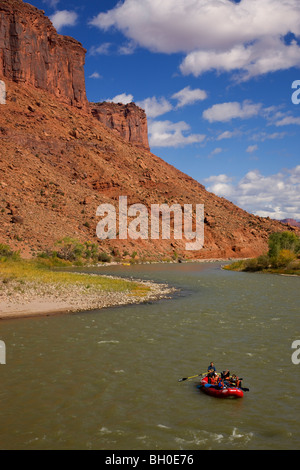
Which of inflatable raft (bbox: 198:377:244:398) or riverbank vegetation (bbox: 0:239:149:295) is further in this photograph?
riverbank vegetation (bbox: 0:239:149:295)

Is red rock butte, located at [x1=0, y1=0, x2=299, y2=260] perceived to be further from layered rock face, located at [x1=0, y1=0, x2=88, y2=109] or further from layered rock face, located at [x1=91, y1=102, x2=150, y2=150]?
layered rock face, located at [x1=91, y1=102, x2=150, y2=150]

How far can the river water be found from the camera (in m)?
9.52

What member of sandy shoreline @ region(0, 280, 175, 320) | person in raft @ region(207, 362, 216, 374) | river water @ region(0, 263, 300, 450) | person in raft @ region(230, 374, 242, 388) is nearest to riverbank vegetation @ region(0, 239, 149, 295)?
sandy shoreline @ region(0, 280, 175, 320)

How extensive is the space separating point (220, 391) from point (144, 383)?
2497 mm

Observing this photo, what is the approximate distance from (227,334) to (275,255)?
45.8m

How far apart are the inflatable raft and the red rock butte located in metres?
55.7

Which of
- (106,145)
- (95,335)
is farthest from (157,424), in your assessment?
(106,145)

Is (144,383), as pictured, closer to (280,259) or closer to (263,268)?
(280,259)

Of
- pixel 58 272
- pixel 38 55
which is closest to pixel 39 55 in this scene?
pixel 38 55

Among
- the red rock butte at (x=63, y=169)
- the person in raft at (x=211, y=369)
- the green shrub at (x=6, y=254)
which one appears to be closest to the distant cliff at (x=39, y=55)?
the red rock butte at (x=63, y=169)

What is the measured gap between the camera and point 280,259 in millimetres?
61031

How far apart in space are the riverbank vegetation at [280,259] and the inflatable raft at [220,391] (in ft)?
153
